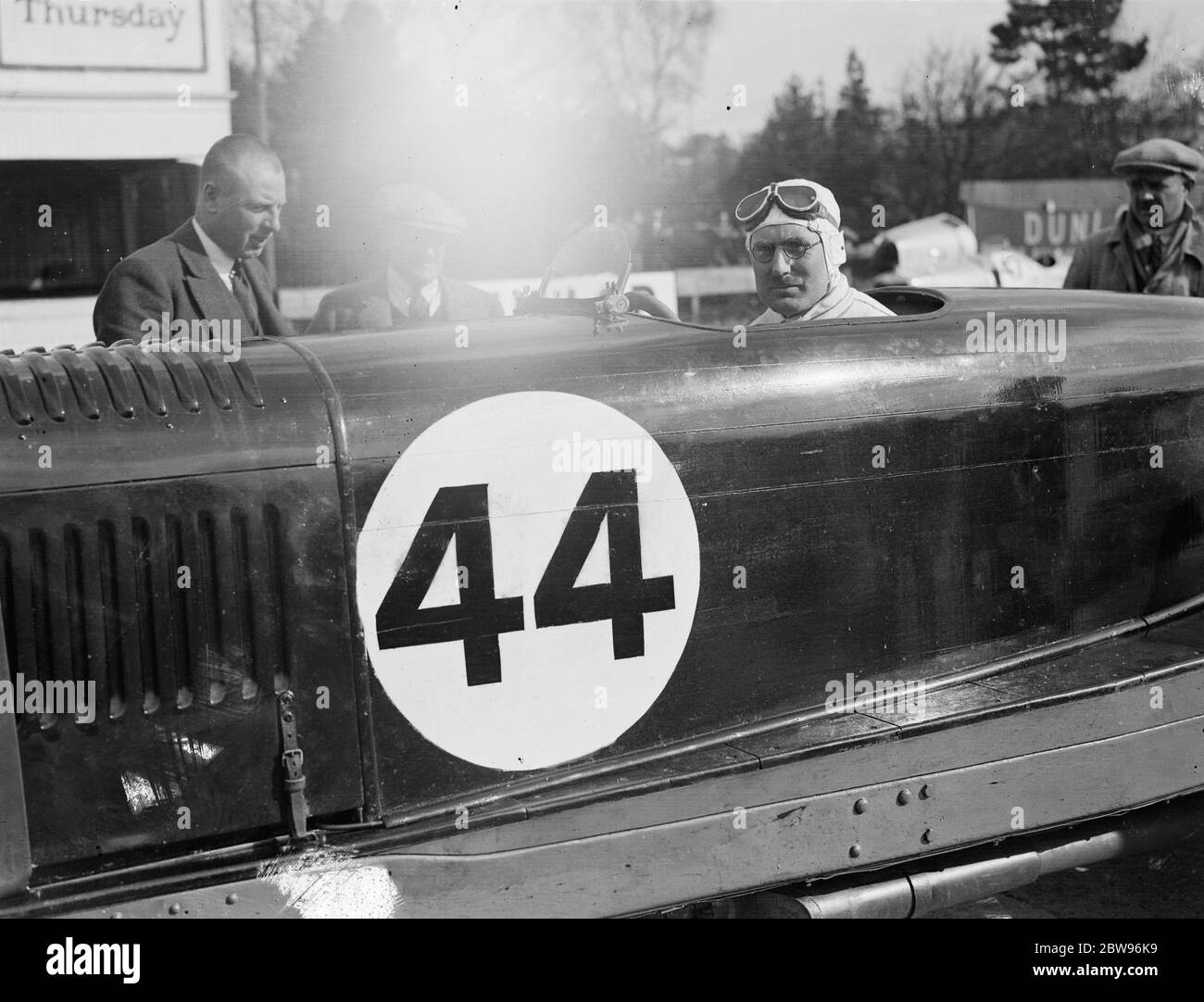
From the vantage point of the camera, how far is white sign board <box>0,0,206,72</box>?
10.4 meters

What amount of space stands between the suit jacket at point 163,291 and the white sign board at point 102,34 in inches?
302

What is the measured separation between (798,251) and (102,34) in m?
8.94

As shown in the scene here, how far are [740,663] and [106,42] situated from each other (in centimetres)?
974

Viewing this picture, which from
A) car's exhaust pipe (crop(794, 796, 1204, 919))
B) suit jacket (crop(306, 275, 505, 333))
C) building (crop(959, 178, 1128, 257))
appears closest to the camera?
car's exhaust pipe (crop(794, 796, 1204, 919))

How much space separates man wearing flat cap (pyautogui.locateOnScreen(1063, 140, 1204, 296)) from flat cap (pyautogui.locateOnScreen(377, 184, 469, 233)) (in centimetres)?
290

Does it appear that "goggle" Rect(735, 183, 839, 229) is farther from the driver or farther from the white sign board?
the white sign board

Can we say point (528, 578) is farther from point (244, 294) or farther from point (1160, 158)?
point (1160, 158)

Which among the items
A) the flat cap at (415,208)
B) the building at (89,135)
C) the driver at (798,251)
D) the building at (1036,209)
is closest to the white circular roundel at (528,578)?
the driver at (798,251)

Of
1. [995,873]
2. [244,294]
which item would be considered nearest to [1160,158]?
[995,873]

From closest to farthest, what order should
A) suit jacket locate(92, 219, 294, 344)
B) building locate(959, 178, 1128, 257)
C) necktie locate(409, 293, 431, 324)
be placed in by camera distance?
suit jacket locate(92, 219, 294, 344) → necktie locate(409, 293, 431, 324) → building locate(959, 178, 1128, 257)

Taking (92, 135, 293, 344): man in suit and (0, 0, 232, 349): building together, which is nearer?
(92, 135, 293, 344): man in suit

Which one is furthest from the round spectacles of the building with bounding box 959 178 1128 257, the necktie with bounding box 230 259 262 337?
the building with bounding box 959 178 1128 257

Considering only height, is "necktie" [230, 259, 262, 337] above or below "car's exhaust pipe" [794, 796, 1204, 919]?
above

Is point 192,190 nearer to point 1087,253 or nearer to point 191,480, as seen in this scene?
point 1087,253
